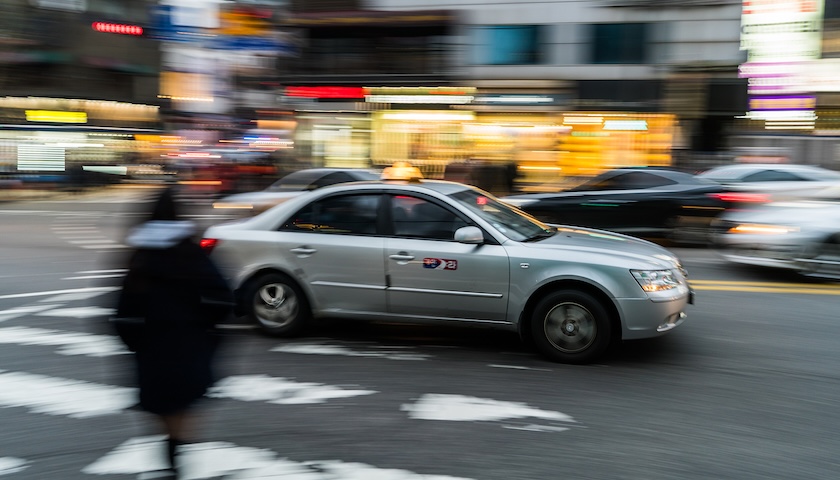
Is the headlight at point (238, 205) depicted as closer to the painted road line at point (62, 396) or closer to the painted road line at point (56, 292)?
the painted road line at point (56, 292)

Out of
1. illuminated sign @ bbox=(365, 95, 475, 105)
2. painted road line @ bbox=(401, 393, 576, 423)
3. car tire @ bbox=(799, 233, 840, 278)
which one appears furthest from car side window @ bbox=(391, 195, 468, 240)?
illuminated sign @ bbox=(365, 95, 475, 105)

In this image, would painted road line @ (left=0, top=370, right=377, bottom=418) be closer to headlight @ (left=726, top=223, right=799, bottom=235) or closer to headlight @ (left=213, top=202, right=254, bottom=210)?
headlight @ (left=726, top=223, right=799, bottom=235)

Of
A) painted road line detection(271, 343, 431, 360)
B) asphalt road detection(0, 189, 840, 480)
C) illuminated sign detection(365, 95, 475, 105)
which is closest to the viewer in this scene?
asphalt road detection(0, 189, 840, 480)

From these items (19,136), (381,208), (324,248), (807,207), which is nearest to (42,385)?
(324,248)

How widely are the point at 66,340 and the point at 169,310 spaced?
13.6ft

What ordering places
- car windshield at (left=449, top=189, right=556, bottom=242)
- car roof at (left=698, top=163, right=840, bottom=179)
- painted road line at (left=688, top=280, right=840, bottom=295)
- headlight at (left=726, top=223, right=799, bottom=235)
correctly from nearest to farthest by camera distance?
1. car windshield at (left=449, top=189, right=556, bottom=242)
2. painted road line at (left=688, top=280, right=840, bottom=295)
3. headlight at (left=726, top=223, right=799, bottom=235)
4. car roof at (left=698, top=163, right=840, bottom=179)

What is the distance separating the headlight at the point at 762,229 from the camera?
952 centimetres

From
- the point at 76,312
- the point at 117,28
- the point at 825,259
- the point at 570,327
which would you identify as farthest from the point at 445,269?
the point at 117,28

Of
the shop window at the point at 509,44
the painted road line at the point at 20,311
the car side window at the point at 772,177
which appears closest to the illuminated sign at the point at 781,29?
the shop window at the point at 509,44

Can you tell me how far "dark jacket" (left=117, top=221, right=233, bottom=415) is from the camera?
3.35m

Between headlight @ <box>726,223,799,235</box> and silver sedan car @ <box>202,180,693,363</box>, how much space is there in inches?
154

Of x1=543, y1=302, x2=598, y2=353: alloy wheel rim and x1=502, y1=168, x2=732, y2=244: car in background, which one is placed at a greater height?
x1=502, y1=168, x2=732, y2=244: car in background

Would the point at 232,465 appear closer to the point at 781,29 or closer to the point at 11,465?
the point at 11,465

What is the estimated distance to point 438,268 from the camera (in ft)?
20.3
